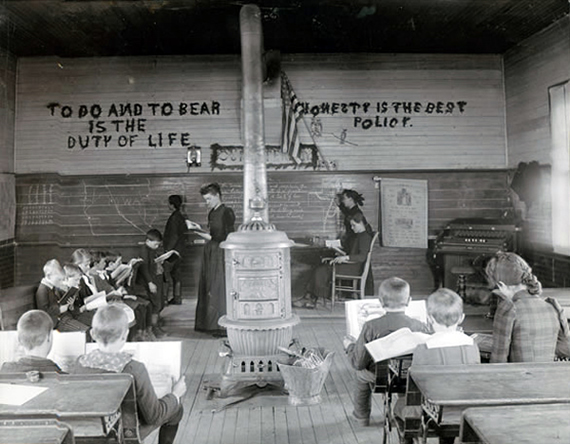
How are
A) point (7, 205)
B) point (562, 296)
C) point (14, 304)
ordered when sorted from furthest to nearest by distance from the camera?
point (7, 205), point (562, 296), point (14, 304)

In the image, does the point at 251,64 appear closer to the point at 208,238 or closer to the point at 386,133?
the point at 208,238

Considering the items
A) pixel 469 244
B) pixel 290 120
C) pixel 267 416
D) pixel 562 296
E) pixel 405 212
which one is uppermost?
pixel 290 120

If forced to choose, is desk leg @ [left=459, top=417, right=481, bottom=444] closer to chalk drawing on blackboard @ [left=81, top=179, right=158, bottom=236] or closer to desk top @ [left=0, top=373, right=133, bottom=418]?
desk top @ [left=0, top=373, right=133, bottom=418]

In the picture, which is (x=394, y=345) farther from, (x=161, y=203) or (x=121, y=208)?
(x=121, y=208)

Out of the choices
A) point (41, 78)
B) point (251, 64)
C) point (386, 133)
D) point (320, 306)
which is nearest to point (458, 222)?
point (386, 133)

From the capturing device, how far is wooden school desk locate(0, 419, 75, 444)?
71.9 inches

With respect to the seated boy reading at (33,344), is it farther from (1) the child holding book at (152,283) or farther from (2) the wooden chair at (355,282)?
(2) the wooden chair at (355,282)

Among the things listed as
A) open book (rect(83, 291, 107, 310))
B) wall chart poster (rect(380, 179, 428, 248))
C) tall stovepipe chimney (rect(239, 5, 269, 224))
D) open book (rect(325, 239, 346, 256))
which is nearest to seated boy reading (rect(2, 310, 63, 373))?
open book (rect(83, 291, 107, 310))

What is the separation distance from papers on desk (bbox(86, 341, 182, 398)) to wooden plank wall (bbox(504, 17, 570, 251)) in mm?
6451

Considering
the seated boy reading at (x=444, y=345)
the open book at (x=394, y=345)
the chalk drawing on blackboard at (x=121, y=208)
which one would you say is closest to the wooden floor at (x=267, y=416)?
the open book at (x=394, y=345)

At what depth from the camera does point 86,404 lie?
2242mm

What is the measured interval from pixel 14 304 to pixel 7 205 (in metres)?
3.54

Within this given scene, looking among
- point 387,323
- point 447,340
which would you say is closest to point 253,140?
point 387,323

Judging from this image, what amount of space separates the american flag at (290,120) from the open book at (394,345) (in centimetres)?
592
